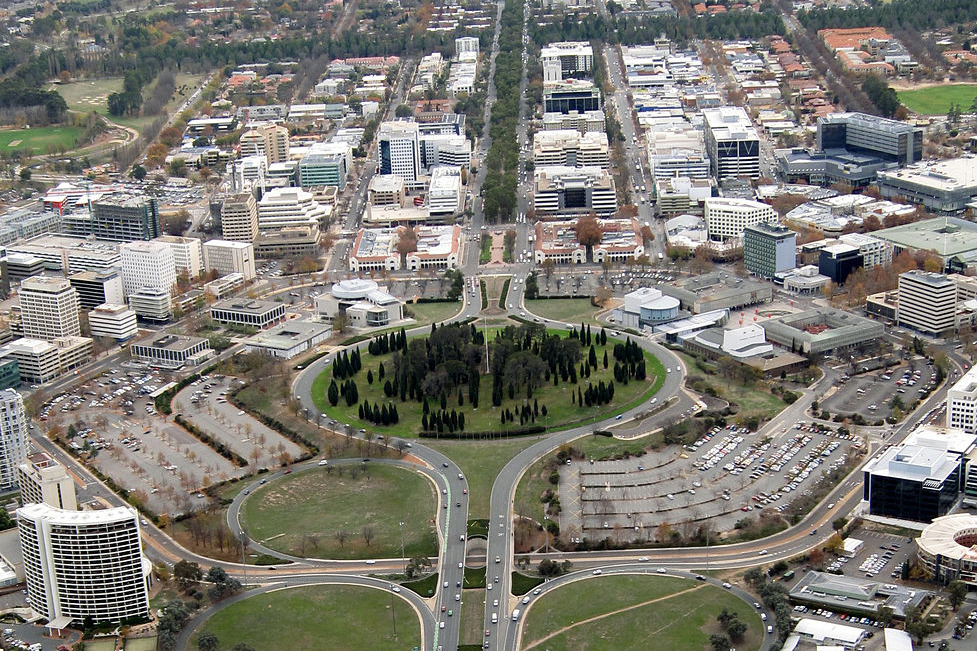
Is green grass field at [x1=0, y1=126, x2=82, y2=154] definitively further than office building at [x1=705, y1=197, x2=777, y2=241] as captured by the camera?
Yes

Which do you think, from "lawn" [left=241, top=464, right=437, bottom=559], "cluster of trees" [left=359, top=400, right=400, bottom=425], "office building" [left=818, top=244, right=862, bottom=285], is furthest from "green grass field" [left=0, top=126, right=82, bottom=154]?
"lawn" [left=241, top=464, right=437, bottom=559]

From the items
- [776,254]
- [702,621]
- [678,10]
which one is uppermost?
[678,10]

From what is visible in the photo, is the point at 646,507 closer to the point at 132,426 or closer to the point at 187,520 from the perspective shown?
the point at 187,520

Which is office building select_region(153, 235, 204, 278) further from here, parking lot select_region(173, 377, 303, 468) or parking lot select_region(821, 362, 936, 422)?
parking lot select_region(821, 362, 936, 422)

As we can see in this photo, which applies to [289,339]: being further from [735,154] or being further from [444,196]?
[735,154]

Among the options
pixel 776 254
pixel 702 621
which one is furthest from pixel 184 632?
pixel 776 254

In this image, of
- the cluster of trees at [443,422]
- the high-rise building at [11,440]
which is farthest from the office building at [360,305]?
the high-rise building at [11,440]
